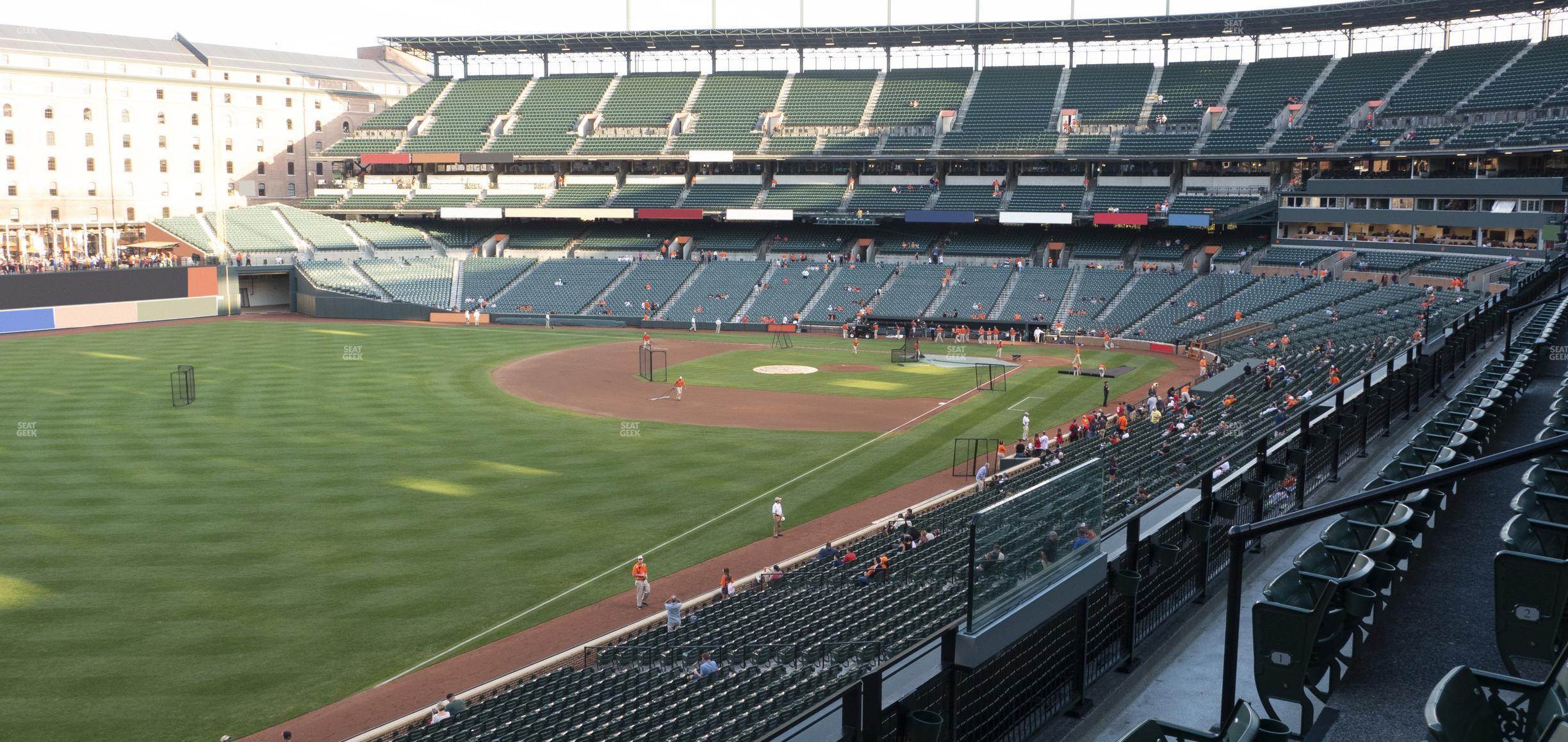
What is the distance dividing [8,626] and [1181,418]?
30.0 m

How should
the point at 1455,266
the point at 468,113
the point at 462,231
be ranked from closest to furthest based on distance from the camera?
the point at 1455,266 < the point at 462,231 < the point at 468,113

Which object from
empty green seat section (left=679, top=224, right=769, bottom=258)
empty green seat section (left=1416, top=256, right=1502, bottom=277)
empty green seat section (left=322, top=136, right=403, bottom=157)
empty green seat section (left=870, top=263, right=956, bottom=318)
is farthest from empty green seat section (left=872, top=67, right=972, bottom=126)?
empty green seat section (left=322, top=136, right=403, bottom=157)

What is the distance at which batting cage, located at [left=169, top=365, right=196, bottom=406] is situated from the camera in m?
44.2

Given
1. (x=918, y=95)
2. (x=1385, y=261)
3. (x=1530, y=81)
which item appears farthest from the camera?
(x=918, y=95)

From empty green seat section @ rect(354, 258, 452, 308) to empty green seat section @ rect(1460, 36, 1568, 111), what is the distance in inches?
2723

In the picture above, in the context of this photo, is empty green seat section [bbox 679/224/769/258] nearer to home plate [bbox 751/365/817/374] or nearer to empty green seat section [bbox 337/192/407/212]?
empty green seat section [bbox 337/192/407/212]

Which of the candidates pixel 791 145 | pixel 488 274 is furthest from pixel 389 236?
pixel 791 145

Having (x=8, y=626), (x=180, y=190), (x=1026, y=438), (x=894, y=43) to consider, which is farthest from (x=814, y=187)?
(x=8, y=626)

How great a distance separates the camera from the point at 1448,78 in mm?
69312

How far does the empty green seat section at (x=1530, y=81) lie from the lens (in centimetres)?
6206

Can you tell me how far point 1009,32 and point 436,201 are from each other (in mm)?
48748

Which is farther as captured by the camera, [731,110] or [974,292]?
[731,110]

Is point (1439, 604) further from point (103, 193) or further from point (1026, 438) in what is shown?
point (103, 193)

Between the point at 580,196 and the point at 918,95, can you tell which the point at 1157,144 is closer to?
the point at 918,95
